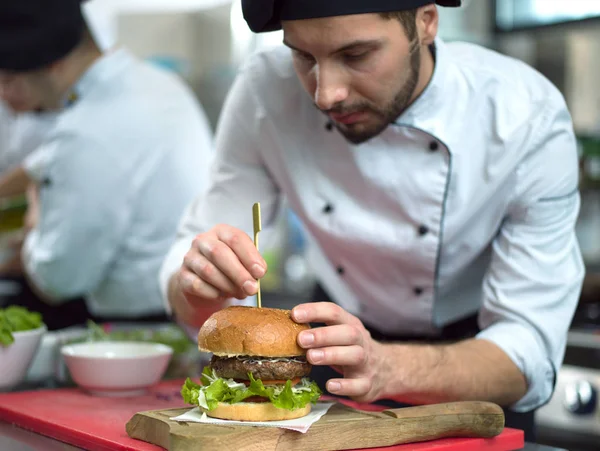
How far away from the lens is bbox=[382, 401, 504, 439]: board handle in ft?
4.81

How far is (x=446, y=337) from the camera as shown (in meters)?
2.18

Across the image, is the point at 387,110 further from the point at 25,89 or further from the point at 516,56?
the point at 516,56

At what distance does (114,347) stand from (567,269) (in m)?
1.07

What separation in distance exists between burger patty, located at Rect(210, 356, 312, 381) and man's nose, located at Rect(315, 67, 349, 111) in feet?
1.66

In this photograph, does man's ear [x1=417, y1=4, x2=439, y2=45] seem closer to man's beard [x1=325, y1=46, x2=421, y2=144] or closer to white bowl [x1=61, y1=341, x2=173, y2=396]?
man's beard [x1=325, y1=46, x2=421, y2=144]

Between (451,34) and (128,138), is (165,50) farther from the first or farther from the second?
(128,138)

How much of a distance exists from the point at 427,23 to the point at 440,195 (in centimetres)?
39

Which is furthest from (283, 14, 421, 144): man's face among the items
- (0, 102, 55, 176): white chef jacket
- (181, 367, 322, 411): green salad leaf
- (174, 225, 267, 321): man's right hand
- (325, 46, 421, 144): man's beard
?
(0, 102, 55, 176): white chef jacket

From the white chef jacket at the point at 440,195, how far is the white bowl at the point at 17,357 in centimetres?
33

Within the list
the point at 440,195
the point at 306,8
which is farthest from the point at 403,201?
the point at 306,8

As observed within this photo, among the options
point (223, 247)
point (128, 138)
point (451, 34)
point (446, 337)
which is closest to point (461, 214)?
point (446, 337)

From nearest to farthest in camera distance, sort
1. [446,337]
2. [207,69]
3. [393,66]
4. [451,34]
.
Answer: [393,66] → [446,337] → [451,34] → [207,69]

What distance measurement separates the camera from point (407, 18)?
1.68 meters

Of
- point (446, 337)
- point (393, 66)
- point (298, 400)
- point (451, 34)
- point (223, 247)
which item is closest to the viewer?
point (298, 400)
